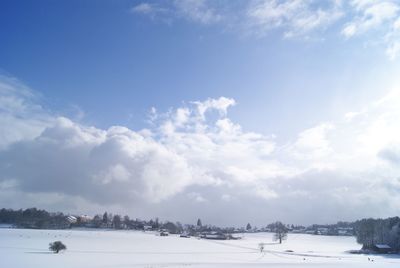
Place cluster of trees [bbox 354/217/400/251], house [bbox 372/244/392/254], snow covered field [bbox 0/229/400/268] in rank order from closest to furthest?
snow covered field [bbox 0/229/400/268] → house [bbox 372/244/392/254] → cluster of trees [bbox 354/217/400/251]

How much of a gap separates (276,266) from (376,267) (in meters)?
18.8

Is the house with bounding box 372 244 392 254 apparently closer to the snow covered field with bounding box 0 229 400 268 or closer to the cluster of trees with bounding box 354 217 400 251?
the cluster of trees with bounding box 354 217 400 251

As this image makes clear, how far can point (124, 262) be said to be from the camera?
205ft

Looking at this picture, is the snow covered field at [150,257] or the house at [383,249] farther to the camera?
the house at [383,249]

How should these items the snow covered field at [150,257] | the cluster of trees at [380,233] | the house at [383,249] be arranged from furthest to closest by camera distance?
1. the cluster of trees at [380,233]
2. the house at [383,249]
3. the snow covered field at [150,257]

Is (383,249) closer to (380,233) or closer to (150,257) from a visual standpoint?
(380,233)

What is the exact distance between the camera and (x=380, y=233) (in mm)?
146500

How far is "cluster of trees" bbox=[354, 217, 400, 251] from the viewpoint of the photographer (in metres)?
131

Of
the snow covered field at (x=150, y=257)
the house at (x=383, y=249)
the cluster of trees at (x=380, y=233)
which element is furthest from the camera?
the cluster of trees at (x=380, y=233)

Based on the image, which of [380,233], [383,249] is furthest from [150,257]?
[380,233]

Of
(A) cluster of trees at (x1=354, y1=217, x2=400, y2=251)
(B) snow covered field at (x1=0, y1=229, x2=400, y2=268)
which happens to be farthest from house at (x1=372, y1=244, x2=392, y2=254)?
(B) snow covered field at (x1=0, y1=229, x2=400, y2=268)

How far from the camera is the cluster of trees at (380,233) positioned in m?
131

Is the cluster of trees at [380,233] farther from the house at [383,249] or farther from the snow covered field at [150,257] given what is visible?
the snow covered field at [150,257]

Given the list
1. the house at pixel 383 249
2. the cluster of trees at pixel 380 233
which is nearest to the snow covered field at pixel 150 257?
the house at pixel 383 249
